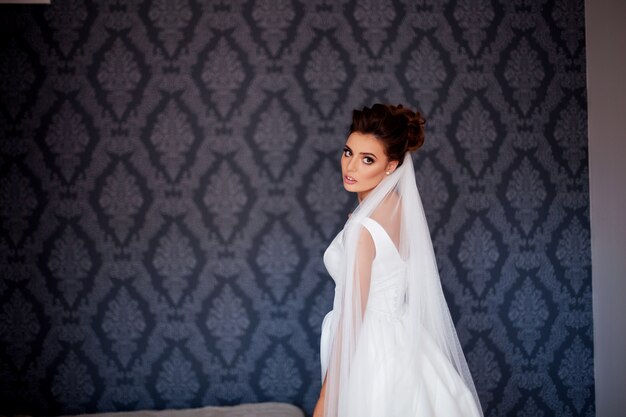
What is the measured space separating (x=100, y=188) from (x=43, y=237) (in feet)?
1.42

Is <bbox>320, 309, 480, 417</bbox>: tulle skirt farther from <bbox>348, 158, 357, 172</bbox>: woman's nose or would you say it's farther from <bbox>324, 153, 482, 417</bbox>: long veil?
<bbox>348, 158, 357, 172</bbox>: woman's nose

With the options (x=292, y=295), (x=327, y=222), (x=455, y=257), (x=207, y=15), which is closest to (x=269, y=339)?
(x=292, y=295)

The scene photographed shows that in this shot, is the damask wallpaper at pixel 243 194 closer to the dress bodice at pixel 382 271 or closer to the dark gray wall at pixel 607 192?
the dark gray wall at pixel 607 192

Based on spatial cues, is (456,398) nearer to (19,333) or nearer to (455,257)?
(455,257)

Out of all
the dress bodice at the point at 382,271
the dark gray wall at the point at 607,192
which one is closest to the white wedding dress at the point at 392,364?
the dress bodice at the point at 382,271

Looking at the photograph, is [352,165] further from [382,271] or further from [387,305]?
[387,305]

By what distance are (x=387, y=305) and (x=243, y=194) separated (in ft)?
4.17

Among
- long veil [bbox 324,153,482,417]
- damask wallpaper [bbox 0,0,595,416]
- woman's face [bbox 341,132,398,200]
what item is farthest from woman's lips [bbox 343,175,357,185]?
damask wallpaper [bbox 0,0,595,416]

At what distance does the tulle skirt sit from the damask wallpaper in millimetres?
1009

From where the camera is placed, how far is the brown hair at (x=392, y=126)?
6.61ft

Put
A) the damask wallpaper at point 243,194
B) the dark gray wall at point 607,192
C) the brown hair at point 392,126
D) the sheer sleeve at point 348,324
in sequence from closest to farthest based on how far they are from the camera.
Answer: the sheer sleeve at point 348,324 → the brown hair at point 392,126 → the damask wallpaper at point 243,194 → the dark gray wall at point 607,192

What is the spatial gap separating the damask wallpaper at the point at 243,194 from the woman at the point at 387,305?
0.92 metres

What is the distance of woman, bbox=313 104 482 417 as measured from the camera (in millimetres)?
1844

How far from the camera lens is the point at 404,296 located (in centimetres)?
206
